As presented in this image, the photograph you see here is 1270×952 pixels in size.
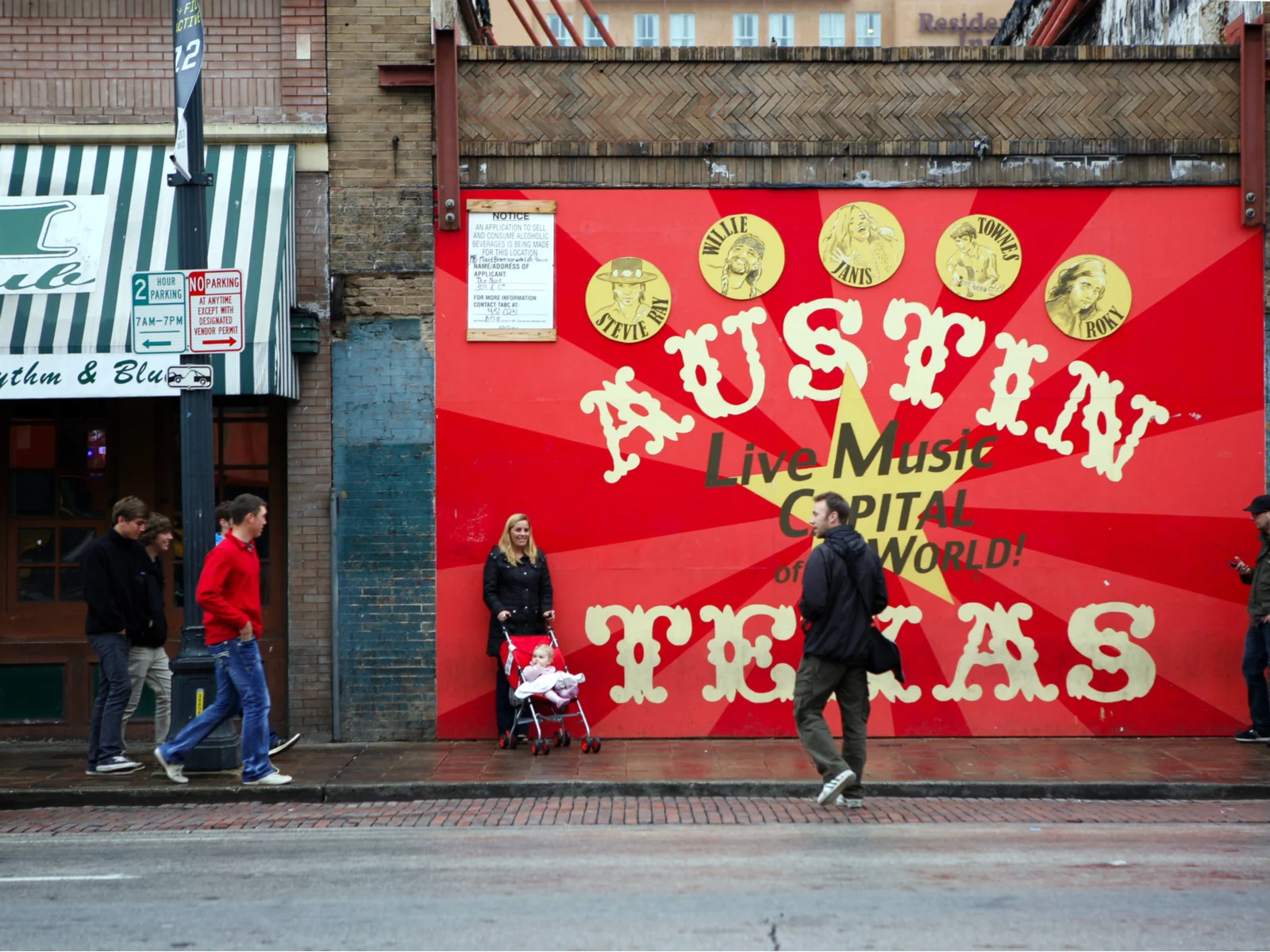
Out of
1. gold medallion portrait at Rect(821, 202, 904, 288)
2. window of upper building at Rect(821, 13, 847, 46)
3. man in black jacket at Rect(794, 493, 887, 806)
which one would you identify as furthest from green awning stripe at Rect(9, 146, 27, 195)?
window of upper building at Rect(821, 13, 847, 46)

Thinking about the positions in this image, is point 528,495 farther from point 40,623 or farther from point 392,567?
point 40,623

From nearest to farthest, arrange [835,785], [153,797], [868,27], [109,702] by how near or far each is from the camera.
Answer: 1. [835,785]
2. [153,797]
3. [109,702]
4. [868,27]

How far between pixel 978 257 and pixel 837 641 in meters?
4.26

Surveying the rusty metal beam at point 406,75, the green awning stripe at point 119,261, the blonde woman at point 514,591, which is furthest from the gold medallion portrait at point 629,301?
the green awning stripe at point 119,261

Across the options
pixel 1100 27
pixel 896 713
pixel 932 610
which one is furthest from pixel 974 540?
pixel 1100 27

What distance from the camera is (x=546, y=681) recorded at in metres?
9.84

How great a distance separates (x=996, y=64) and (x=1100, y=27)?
4.03 meters

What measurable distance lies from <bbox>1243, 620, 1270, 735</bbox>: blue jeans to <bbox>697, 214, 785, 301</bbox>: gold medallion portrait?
4.80 m

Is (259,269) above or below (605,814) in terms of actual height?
above

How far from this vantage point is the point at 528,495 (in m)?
10.8

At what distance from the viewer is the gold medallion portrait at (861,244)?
1080cm

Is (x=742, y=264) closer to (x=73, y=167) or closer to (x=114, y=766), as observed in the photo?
(x=73, y=167)

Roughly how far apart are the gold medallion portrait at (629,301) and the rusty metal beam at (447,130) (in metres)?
1.34

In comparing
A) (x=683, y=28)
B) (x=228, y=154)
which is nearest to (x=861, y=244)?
(x=228, y=154)
